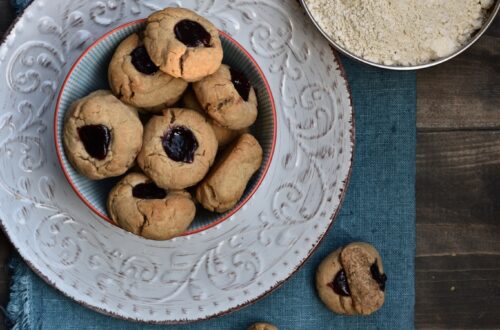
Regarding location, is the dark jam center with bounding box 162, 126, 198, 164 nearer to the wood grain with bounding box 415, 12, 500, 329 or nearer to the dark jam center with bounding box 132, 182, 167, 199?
the dark jam center with bounding box 132, 182, 167, 199

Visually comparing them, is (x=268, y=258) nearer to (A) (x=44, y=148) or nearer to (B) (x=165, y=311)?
(B) (x=165, y=311)

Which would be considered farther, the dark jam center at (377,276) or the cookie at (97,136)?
the dark jam center at (377,276)

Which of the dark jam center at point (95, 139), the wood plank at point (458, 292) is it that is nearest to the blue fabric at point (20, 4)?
the dark jam center at point (95, 139)

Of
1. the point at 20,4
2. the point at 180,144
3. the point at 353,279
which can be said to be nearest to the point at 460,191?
the point at 353,279

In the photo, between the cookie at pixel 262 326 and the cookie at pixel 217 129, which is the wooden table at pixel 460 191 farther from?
the cookie at pixel 217 129

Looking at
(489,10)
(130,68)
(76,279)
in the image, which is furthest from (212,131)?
(489,10)

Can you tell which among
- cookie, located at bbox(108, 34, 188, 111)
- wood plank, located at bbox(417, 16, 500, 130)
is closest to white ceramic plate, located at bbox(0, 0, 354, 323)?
cookie, located at bbox(108, 34, 188, 111)
